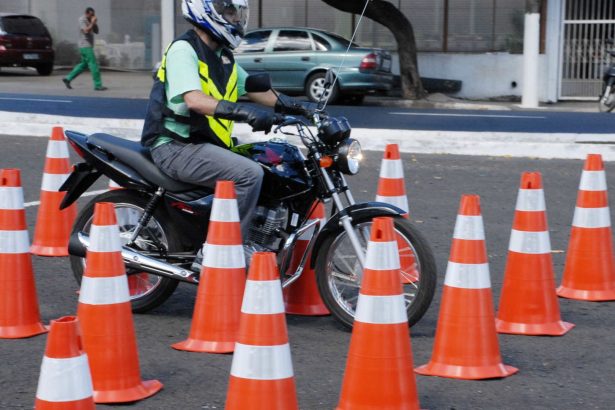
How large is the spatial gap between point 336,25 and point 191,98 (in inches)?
949

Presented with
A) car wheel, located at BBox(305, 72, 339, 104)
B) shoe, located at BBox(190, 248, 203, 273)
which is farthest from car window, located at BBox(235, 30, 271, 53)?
shoe, located at BBox(190, 248, 203, 273)

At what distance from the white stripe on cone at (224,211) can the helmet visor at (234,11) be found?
1.08 m

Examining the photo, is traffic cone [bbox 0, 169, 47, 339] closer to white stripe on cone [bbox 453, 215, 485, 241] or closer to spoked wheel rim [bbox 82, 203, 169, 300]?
spoked wheel rim [bbox 82, 203, 169, 300]

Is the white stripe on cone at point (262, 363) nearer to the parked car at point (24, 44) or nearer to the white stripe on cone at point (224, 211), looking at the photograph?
the white stripe on cone at point (224, 211)

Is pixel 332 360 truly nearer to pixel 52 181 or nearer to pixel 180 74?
pixel 180 74

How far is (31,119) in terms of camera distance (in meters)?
15.5

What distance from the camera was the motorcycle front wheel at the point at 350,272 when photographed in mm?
5669

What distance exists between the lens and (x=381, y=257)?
4484 mm

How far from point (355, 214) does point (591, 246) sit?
1777mm

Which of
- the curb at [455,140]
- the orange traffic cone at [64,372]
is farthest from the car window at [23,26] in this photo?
the orange traffic cone at [64,372]

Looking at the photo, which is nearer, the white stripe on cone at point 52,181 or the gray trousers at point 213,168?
the gray trousers at point 213,168

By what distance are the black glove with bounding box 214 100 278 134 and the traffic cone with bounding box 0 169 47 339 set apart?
1.12 m

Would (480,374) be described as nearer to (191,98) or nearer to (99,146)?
(191,98)

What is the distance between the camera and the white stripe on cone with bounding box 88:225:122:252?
480 cm
